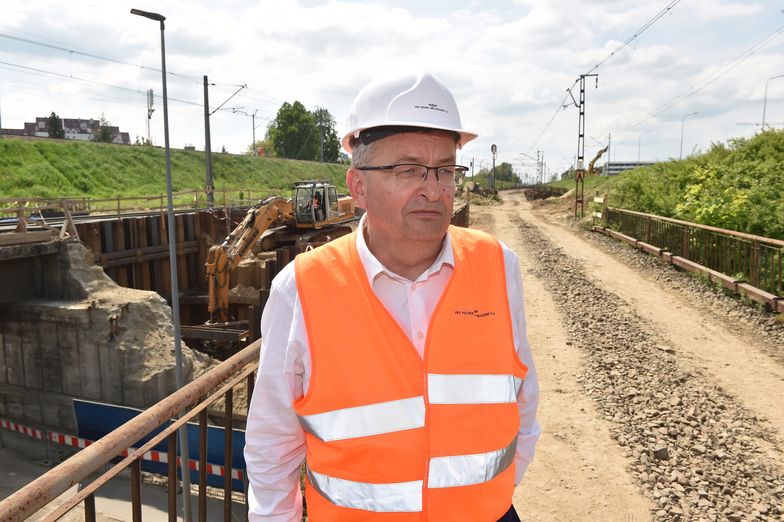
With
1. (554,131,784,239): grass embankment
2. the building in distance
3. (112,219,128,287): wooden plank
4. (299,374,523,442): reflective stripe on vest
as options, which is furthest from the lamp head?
the building in distance

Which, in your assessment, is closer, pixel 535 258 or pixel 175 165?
pixel 535 258

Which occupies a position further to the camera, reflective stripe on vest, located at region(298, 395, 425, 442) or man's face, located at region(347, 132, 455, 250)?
man's face, located at region(347, 132, 455, 250)

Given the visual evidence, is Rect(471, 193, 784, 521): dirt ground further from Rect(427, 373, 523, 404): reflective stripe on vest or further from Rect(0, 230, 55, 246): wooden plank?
Rect(0, 230, 55, 246): wooden plank

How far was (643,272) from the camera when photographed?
14.4 meters

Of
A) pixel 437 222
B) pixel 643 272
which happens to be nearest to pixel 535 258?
pixel 643 272

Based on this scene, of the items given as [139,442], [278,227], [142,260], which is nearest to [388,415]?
[139,442]

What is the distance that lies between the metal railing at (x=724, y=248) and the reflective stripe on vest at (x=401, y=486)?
1059 centimetres

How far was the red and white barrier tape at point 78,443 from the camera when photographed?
8.67 m

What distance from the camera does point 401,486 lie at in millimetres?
1582

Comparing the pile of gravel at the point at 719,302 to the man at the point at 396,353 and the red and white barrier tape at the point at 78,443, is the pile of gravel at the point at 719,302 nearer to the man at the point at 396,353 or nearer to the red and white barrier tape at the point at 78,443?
the man at the point at 396,353

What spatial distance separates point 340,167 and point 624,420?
7938cm

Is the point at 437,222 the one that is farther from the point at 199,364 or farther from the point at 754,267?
the point at 199,364

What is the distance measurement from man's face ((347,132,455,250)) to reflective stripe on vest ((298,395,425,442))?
1.80 feet

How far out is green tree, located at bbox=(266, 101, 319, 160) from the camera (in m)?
93.6
